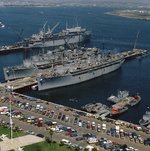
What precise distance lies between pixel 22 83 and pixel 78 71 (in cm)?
1420

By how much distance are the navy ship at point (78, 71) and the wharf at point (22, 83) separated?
3133 millimetres

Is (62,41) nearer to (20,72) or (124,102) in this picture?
(20,72)

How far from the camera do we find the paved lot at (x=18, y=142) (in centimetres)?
5934

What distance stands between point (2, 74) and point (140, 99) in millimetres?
41666

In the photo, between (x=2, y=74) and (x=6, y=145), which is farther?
(x=2, y=74)

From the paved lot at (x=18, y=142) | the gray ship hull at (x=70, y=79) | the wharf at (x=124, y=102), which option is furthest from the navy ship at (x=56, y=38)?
the paved lot at (x=18, y=142)

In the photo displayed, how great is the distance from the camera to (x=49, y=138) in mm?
63031

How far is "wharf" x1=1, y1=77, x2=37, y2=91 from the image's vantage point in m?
99.8

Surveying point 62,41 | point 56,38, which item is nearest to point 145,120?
point 56,38

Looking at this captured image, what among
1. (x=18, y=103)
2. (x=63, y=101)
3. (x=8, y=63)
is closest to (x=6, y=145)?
(x=18, y=103)

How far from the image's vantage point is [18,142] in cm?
6134

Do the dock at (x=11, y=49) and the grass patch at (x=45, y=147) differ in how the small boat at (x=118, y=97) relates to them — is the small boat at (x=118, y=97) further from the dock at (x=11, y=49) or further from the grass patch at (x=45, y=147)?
the dock at (x=11, y=49)

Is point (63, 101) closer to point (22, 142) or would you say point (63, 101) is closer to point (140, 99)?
point (140, 99)

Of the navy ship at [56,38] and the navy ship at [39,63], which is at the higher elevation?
the navy ship at [39,63]
